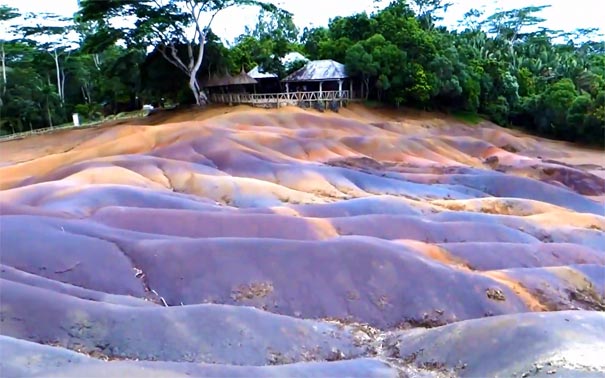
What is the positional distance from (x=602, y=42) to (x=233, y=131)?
73683 mm

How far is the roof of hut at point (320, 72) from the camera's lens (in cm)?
5022

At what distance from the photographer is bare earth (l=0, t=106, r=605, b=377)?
11062mm

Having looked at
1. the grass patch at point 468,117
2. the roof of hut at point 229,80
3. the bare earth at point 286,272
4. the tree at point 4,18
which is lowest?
the grass patch at point 468,117

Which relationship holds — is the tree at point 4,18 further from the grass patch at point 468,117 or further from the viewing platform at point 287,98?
the grass patch at point 468,117

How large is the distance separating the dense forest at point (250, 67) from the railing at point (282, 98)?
7.08 feet

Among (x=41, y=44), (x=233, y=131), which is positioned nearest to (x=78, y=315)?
(x=233, y=131)

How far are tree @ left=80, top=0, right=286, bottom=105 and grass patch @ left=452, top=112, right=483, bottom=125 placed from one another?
1632 cm

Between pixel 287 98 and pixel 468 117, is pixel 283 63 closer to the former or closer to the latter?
pixel 287 98

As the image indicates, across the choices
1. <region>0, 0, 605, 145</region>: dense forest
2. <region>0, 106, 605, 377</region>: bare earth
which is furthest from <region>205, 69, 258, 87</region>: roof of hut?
<region>0, 106, 605, 377</region>: bare earth

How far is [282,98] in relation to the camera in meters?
50.0

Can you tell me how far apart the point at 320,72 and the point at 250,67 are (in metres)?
6.66

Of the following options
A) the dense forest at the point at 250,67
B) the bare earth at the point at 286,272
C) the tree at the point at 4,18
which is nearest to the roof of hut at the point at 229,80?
the dense forest at the point at 250,67

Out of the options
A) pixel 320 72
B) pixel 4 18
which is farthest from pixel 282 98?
pixel 4 18

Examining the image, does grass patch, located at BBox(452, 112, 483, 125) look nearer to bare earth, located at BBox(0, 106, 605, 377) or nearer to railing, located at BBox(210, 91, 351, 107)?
railing, located at BBox(210, 91, 351, 107)
